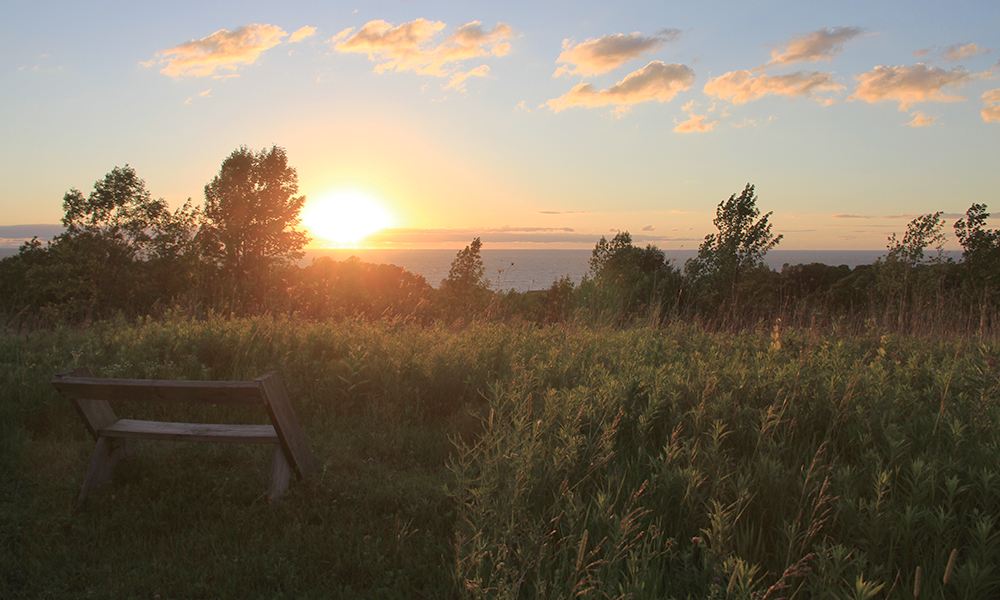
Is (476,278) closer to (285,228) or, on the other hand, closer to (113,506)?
(285,228)

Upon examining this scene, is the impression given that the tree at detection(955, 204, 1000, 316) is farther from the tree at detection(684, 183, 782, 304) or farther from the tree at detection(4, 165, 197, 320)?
the tree at detection(4, 165, 197, 320)

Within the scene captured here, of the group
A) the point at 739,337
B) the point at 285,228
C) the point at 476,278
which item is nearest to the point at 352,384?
the point at 739,337

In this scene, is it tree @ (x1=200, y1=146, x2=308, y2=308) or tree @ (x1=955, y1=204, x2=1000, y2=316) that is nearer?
tree @ (x1=955, y1=204, x2=1000, y2=316)

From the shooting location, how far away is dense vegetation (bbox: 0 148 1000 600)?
2279mm

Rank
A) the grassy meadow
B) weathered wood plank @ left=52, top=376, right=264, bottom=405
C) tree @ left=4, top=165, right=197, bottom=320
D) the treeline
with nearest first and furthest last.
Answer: the grassy meadow → weathered wood plank @ left=52, top=376, right=264, bottom=405 → the treeline → tree @ left=4, top=165, right=197, bottom=320

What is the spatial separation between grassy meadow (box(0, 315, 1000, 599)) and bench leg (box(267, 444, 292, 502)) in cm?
9

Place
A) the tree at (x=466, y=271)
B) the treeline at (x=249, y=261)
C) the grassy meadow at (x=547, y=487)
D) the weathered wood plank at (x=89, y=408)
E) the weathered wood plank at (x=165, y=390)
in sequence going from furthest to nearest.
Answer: the tree at (x=466, y=271) < the treeline at (x=249, y=261) < the weathered wood plank at (x=89, y=408) < the weathered wood plank at (x=165, y=390) < the grassy meadow at (x=547, y=487)

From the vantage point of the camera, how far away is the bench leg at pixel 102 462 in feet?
11.5

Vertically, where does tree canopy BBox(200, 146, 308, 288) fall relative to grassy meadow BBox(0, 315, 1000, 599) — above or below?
above

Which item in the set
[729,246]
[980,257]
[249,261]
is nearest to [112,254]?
[249,261]

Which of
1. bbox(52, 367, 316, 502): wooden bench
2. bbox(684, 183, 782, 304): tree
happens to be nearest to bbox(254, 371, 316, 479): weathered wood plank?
bbox(52, 367, 316, 502): wooden bench

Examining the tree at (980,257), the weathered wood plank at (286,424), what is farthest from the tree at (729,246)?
the weathered wood plank at (286,424)

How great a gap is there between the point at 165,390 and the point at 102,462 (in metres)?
1.01

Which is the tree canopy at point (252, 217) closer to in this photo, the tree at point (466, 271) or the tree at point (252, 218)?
the tree at point (252, 218)
